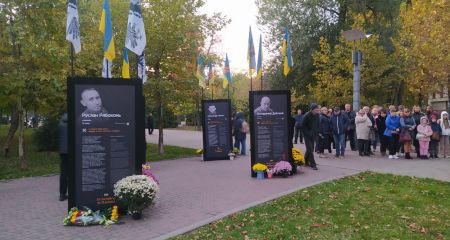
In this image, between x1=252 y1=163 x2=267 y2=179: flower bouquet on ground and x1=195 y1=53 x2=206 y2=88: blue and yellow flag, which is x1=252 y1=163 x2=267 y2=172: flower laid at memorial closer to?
x1=252 y1=163 x2=267 y2=179: flower bouquet on ground

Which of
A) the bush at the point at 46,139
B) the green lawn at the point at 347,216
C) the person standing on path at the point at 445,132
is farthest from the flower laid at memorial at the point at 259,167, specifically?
the bush at the point at 46,139

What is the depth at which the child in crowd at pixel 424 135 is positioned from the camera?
45.6 feet

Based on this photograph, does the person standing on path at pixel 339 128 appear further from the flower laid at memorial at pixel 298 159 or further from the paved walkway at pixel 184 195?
the flower laid at memorial at pixel 298 159

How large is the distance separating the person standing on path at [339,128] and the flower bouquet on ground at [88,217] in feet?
30.8

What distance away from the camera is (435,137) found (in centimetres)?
1396

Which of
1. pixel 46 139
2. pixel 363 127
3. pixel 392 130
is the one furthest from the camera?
pixel 46 139

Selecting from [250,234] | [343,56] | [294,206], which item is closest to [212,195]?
[294,206]

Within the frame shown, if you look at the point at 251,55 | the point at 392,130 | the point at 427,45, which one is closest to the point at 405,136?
the point at 392,130

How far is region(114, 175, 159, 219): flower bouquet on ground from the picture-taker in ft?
23.2

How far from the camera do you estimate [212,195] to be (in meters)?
8.97

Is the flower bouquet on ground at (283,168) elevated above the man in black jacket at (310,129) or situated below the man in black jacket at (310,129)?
below

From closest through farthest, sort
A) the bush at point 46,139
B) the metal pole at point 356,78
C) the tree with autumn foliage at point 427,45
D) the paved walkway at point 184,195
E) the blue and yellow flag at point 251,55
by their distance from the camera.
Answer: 1. the paved walkway at point 184,195
2. the blue and yellow flag at point 251,55
3. the metal pole at point 356,78
4. the bush at point 46,139
5. the tree with autumn foliage at point 427,45

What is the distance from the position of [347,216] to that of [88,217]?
4.30 metres

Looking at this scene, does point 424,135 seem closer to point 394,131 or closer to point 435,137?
point 435,137
